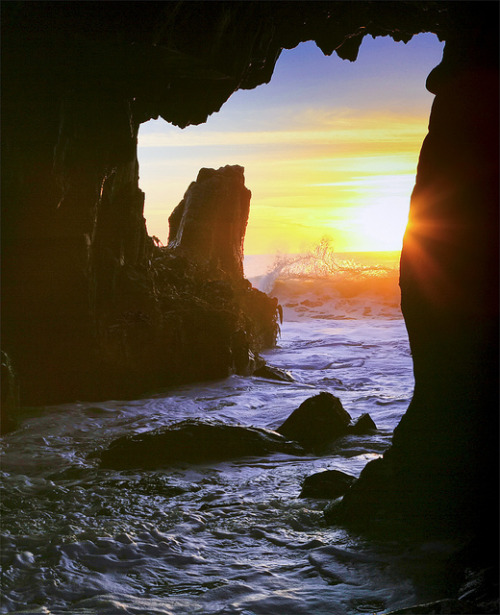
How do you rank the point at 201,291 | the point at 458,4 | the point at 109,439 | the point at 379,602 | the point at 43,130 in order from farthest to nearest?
the point at 201,291, the point at 43,130, the point at 109,439, the point at 458,4, the point at 379,602

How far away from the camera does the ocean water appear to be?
4293mm

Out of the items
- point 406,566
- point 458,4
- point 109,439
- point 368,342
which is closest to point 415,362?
point 406,566

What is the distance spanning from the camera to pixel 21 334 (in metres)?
11.9

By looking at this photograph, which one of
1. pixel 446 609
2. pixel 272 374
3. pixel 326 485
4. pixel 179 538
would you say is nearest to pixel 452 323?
pixel 326 485

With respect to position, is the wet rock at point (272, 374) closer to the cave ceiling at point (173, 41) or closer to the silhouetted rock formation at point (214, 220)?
the cave ceiling at point (173, 41)

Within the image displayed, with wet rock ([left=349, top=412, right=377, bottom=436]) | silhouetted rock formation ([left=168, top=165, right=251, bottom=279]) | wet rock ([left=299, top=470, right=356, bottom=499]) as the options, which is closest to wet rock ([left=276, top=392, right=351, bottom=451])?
wet rock ([left=349, top=412, right=377, bottom=436])

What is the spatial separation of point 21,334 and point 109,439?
3.72 m

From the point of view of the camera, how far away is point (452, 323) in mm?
5262

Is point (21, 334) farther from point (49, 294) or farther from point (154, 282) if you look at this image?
point (154, 282)

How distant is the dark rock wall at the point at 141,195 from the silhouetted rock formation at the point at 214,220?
7372 mm

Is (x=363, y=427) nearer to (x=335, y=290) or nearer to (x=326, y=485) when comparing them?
(x=326, y=485)

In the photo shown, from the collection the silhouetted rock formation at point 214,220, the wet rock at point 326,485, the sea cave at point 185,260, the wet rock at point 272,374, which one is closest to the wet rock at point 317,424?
the wet rock at point 326,485

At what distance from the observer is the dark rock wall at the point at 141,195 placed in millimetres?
5055

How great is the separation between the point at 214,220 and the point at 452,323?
19.3 meters
